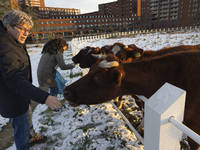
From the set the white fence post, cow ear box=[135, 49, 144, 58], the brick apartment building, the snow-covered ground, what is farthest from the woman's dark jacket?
the brick apartment building

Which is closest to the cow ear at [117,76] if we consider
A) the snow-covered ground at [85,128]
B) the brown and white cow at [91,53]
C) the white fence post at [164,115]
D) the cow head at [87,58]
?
the white fence post at [164,115]

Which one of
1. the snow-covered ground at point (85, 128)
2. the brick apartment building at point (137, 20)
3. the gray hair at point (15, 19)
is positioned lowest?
the snow-covered ground at point (85, 128)

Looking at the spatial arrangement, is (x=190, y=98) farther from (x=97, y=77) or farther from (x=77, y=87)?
(x=77, y=87)

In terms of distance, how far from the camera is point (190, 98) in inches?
71.7

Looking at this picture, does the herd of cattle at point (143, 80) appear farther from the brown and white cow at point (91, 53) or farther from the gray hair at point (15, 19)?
the brown and white cow at point (91, 53)

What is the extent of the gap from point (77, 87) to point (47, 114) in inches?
104

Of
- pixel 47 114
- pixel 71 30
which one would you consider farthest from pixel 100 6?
pixel 47 114

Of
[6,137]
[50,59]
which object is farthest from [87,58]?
[6,137]

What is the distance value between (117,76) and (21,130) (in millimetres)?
1664

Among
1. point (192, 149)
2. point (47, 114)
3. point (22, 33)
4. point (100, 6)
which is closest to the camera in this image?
point (22, 33)

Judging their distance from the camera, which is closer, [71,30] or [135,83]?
[135,83]

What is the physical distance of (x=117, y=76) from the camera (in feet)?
5.83

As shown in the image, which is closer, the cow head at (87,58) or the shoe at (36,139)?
the shoe at (36,139)

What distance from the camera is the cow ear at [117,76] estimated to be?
68.9 inches
